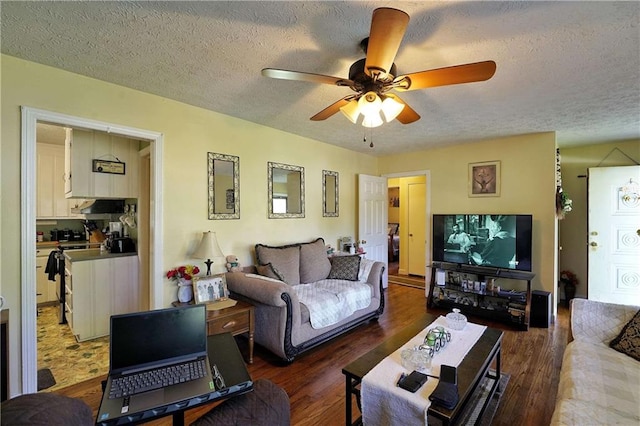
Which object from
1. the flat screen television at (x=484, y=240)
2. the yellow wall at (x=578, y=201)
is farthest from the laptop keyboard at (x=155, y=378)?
the yellow wall at (x=578, y=201)

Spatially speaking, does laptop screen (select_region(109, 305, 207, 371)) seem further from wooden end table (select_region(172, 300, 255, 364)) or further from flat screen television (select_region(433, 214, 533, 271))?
flat screen television (select_region(433, 214, 533, 271))

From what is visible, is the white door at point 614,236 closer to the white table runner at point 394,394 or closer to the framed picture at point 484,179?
the framed picture at point 484,179

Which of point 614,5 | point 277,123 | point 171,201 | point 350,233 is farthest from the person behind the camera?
point 350,233

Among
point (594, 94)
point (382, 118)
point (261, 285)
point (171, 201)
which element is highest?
point (594, 94)

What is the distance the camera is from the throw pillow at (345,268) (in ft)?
11.7

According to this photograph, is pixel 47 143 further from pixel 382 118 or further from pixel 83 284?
pixel 382 118

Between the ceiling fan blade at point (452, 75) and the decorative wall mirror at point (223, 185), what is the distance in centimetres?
207

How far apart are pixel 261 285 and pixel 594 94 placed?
3365 mm

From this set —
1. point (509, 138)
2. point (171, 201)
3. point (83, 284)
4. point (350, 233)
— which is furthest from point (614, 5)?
point (83, 284)

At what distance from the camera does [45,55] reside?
6.43ft

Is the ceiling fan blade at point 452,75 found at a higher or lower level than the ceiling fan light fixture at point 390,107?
higher

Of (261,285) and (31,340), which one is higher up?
(261,285)

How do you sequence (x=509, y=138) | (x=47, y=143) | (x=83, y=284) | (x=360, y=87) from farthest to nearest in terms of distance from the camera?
(x=47, y=143) < (x=509, y=138) < (x=83, y=284) < (x=360, y=87)

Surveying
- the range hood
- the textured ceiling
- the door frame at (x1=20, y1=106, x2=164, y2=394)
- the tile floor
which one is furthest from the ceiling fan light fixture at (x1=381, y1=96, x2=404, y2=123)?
the range hood
